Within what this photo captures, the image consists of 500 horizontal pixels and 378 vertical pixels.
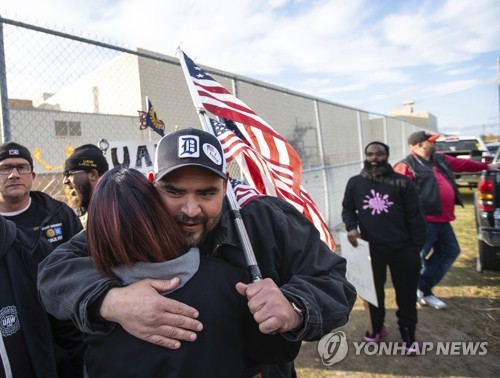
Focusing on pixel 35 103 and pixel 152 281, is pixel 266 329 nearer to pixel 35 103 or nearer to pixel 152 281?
pixel 152 281

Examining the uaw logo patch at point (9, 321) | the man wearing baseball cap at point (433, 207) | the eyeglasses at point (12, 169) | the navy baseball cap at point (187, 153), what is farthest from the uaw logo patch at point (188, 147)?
the man wearing baseball cap at point (433, 207)

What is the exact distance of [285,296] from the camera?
124 centimetres

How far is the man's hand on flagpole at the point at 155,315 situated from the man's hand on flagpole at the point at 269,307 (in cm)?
18

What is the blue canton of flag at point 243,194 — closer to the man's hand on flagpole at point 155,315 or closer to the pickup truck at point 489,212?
the man's hand on flagpole at point 155,315

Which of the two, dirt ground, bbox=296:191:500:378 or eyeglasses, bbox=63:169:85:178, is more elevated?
eyeglasses, bbox=63:169:85:178

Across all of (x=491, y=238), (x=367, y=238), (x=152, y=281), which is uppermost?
(x=152, y=281)

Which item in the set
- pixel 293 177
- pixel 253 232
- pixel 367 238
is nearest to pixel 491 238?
pixel 367 238

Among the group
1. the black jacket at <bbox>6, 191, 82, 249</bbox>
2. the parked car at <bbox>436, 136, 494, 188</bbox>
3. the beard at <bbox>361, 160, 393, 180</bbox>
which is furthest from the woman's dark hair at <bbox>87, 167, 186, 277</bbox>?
the parked car at <bbox>436, 136, 494, 188</bbox>

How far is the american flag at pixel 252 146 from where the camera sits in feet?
8.02

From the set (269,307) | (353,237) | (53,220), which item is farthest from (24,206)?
(353,237)

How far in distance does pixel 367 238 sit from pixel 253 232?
2549 millimetres

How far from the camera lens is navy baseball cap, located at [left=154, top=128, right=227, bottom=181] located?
4.54ft

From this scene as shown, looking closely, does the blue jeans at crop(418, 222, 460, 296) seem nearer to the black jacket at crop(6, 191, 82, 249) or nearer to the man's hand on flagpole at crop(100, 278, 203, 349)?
the black jacket at crop(6, 191, 82, 249)

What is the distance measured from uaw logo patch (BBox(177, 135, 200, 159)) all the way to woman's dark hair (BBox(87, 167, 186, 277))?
0.23 meters
